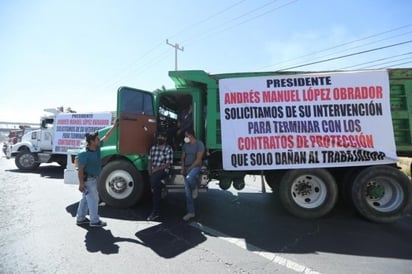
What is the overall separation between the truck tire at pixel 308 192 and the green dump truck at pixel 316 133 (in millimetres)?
19

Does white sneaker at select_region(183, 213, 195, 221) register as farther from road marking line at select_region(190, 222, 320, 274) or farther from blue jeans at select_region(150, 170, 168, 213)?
blue jeans at select_region(150, 170, 168, 213)

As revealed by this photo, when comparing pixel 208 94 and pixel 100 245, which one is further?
pixel 208 94

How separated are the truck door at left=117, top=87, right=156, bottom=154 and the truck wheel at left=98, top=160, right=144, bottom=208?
1.83 ft

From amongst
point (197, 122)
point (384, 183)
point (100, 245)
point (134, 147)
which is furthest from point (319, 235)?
point (134, 147)

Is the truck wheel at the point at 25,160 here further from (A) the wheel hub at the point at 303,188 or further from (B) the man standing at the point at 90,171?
(A) the wheel hub at the point at 303,188

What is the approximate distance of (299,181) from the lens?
17.7ft

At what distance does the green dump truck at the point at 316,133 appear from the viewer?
5.14m

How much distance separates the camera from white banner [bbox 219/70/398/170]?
5.15m

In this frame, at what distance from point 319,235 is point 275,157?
1.59 m

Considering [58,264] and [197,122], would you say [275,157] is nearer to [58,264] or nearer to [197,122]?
[197,122]

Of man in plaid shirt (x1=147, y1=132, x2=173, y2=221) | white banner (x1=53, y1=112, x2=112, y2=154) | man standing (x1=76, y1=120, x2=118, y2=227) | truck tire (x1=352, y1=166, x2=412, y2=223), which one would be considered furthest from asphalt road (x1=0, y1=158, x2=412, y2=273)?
white banner (x1=53, y1=112, x2=112, y2=154)

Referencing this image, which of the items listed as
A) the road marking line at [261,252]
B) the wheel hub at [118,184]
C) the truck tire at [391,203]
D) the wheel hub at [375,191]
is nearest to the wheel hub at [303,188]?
the truck tire at [391,203]

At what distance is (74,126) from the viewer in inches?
492

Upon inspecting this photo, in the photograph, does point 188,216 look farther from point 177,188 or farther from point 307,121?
point 307,121
